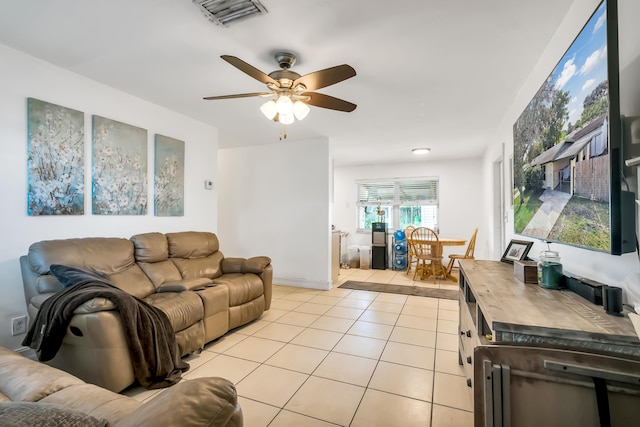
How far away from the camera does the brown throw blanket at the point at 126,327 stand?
5.66ft

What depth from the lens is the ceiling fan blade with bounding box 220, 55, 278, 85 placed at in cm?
174

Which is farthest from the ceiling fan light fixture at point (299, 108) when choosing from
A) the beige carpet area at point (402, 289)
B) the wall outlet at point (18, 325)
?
the beige carpet area at point (402, 289)

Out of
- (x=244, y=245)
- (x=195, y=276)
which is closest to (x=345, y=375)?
(x=195, y=276)

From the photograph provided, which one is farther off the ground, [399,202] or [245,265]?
[399,202]

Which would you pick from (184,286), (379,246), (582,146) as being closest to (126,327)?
(184,286)

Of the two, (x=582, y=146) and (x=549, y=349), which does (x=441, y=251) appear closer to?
(x=582, y=146)

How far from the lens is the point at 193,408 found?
25.1 inches

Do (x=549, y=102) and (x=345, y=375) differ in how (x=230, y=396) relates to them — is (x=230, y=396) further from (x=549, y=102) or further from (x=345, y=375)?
(x=549, y=102)

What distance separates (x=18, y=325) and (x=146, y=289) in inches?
33.9

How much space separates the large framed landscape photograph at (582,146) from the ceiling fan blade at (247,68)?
171 cm

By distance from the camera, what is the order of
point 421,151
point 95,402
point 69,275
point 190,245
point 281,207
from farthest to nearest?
point 421,151 < point 281,207 < point 190,245 < point 69,275 < point 95,402

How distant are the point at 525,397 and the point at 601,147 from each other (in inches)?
38.9

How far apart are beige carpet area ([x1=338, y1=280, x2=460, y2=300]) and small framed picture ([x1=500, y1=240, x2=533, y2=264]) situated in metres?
2.16

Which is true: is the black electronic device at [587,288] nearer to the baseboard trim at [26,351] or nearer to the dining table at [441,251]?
the baseboard trim at [26,351]
